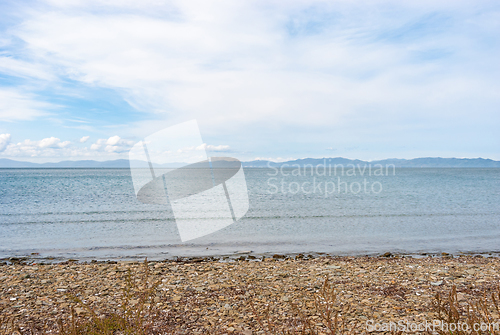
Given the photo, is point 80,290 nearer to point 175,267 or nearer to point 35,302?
point 35,302

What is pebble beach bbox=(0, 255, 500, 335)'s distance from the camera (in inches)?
216

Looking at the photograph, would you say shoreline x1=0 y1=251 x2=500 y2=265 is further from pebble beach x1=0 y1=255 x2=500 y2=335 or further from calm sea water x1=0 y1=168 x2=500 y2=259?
pebble beach x1=0 y1=255 x2=500 y2=335

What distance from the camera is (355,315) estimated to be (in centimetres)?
559

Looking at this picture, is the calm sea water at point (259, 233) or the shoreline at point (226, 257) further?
the calm sea water at point (259, 233)

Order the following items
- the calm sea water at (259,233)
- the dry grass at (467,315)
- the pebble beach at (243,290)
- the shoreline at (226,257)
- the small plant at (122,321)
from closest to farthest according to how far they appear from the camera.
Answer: the dry grass at (467,315) → the small plant at (122,321) → the pebble beach at (243,290) → the shoreline at (226,257) → the calm sea water at (259,233)

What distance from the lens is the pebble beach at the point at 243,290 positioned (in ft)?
18.0

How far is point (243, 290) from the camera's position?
708 centimetres

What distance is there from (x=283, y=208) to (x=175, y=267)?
51.3 ft

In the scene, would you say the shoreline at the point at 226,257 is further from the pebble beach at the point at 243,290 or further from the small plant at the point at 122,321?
the small plant at the point at 122,321

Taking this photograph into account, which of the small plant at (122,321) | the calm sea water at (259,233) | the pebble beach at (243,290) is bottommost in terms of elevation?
the calm sea water at (259,233)

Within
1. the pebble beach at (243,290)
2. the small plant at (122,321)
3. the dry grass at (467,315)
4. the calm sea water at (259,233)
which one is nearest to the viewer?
the dry grass at (467,315)

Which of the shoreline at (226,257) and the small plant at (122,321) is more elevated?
the small plant at (122,321)

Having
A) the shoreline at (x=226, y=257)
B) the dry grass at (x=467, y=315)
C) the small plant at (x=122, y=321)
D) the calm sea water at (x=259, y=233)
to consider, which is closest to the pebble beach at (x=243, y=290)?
the small plant at (x=122, y=321)

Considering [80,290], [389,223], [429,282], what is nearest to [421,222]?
[389,223]
